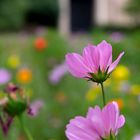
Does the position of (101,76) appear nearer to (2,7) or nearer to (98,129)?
(98,129)

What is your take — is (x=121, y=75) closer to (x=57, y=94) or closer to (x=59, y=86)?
(x=57, y=94)

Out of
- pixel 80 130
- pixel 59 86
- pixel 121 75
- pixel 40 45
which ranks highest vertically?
pixel 80 130

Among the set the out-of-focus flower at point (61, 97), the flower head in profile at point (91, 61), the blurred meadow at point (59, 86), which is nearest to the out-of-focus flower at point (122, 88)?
the blurred meadow at point (59, 86)

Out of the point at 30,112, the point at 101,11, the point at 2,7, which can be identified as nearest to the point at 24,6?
the point at 2,7

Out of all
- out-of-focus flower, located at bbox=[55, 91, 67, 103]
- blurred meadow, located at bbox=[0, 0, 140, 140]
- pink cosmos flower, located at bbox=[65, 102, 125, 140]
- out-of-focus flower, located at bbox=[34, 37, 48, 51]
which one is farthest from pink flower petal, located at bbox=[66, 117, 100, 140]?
out-of-focus flower, located at bbox=[34, 37, 48, 51]

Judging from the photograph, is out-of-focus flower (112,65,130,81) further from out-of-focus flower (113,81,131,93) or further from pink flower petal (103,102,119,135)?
pink flower petal (103,102,119,135)

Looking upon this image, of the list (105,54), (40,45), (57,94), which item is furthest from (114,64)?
(40,45)
